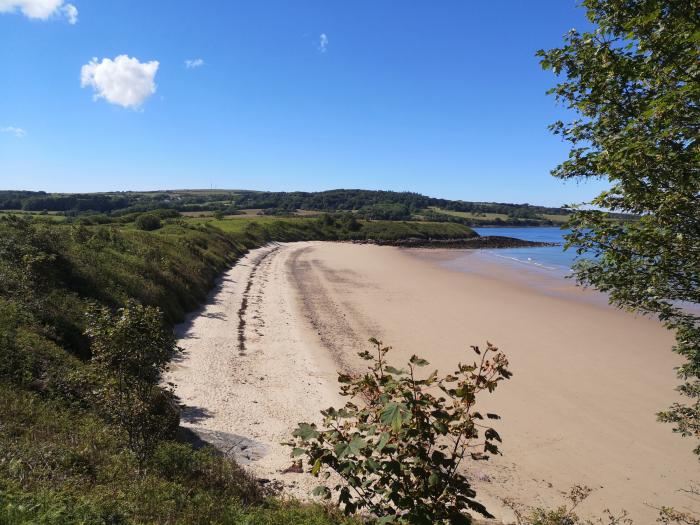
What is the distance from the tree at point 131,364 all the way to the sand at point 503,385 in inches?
109

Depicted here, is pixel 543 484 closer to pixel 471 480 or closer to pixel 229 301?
pixel 471 480

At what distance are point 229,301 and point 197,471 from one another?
57.3 ft

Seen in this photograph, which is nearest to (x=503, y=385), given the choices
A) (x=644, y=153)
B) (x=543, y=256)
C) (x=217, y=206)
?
(x=644, y=153)

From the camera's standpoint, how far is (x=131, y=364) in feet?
20.7

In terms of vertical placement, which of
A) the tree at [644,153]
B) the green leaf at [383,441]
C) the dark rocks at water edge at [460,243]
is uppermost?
the tree at [644,153]

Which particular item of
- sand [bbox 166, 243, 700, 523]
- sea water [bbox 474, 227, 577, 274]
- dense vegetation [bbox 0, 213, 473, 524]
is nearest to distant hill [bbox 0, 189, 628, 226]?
sea water [bbox 474, 227, 577, 274]

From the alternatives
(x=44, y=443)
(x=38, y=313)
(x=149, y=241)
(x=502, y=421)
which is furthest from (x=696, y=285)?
(x=149, y=241)

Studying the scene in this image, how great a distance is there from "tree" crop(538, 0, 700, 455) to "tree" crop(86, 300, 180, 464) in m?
6.43

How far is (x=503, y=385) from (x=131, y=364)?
460 inches

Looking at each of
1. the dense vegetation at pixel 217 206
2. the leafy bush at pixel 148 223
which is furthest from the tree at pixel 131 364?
the dense vegetation at pixel 217 206

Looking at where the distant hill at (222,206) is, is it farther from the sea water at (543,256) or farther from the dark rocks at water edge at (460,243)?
the dark rocks at water edge at (460,243)

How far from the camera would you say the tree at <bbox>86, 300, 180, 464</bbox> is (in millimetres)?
6180

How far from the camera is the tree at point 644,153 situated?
170 inches

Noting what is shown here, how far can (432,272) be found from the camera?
44.1 m
